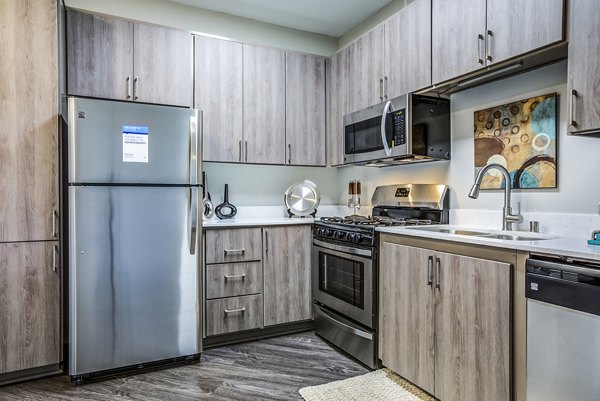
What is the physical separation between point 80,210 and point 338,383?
6.14ft

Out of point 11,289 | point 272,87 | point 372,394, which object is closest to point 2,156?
point 11,289

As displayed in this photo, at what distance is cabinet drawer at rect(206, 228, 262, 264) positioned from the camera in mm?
2811

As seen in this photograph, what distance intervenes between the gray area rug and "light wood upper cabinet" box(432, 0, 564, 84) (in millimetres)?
1832

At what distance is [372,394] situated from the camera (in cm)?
214

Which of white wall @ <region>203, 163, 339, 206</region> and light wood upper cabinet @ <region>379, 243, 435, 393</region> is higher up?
white wall @ <region>203, 163, 339, 206</region>

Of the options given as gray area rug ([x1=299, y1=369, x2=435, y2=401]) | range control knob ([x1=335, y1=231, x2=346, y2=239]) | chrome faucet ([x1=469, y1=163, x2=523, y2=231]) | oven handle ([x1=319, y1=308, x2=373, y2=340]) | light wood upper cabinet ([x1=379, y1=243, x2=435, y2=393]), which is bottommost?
gray area rug ([x1=299, y1=369, x2=435, y2=401])

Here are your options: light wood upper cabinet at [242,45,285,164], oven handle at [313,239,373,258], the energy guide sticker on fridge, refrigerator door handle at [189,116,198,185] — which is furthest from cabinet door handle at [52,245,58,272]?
oven handle at [313,239,373,258]

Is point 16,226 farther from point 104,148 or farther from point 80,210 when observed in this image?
point 104,148

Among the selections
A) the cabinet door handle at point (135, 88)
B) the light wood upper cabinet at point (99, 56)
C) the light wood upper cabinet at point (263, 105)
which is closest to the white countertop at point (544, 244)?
the light wood upper cabinet at point (263, 105)

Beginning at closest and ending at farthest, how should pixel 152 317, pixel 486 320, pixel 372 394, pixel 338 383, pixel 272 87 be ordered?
pixel 486 320 → pixel 372 394 → pixel 338 383 → pixel 152 317 → pixel 272 87

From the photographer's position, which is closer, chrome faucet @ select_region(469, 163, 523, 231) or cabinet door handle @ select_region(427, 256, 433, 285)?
cabinet door handle @ select_region(427, 256, 433, 285)

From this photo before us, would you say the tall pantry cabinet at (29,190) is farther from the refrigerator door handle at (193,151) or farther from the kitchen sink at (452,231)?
→ the kitchen sink at (452,231)

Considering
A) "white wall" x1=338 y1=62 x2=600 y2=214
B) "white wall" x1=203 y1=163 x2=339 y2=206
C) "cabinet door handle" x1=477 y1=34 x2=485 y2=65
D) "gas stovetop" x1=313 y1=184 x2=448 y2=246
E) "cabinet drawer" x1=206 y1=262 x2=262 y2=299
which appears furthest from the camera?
"white wall" x1=203 y1=163 x2=339 y2=206

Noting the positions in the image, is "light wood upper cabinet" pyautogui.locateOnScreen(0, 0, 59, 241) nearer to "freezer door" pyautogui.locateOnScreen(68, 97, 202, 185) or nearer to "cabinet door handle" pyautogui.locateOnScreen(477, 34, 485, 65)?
"freezer door" pyautogui.locateOnScreen(68, 97, 202, 185)
